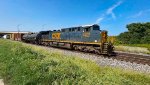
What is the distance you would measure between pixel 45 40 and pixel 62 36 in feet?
28.8

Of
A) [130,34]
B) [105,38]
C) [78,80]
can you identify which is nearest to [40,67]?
[78,80]

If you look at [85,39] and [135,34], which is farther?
[135,34]

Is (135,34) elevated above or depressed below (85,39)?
above

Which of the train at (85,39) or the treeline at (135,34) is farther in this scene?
the treeline at (135,34)

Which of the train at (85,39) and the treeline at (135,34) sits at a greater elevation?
the treeline at (135,34)

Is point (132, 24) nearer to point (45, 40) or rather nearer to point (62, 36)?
point (45, 40)

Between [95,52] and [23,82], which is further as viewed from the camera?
[95,52]

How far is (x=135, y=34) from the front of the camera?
74.3 meters

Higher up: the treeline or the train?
the treeline

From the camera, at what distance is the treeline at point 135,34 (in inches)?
2817

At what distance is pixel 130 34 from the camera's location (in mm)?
76062

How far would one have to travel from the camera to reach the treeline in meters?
71.6

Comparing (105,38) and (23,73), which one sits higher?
(105,38)

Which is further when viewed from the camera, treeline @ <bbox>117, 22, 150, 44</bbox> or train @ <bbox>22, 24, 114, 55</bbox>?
treeline @ <bbox>117, 22, 150, 44</bbox>
